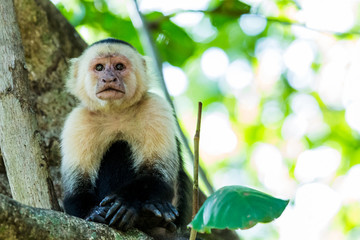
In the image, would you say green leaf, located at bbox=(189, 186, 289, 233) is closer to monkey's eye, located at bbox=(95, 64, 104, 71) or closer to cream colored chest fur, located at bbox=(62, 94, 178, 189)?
cream colored chest fur, located at bbox=(62, 94, 178, 189)

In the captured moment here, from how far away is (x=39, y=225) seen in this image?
105 inches

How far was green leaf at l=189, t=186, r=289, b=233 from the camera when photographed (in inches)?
92.0

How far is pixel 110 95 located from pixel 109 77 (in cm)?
17

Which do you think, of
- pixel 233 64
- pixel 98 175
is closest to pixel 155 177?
pixel 98 175

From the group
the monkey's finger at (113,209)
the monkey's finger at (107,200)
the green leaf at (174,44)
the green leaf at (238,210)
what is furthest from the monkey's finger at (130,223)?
the green leaf at (174,44)

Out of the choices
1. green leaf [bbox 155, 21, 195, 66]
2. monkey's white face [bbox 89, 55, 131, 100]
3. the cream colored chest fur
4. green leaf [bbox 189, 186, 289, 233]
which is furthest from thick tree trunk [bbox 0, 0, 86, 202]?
green leaf [bbox 189, 186, 289, 233]

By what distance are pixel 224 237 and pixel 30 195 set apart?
2.88 meters

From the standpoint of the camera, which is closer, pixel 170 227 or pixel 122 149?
pixel 170 227

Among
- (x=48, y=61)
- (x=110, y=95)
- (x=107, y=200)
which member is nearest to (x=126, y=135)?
(x=110, y=95)

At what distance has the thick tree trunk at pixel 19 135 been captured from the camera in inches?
137

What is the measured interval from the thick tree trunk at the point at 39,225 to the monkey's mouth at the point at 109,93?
159 centimetres

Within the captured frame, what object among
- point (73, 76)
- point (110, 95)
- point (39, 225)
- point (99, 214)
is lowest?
point (99, 214)

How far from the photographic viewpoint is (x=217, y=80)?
11.4m

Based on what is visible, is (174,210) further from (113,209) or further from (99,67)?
(99,67)
